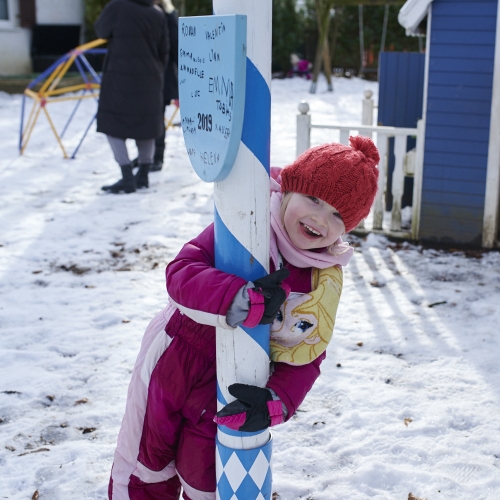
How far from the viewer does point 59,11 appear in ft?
47.3

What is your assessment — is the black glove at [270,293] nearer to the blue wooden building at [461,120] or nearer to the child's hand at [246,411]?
the child's hand at [246,411]

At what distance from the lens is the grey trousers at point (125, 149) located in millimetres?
6496

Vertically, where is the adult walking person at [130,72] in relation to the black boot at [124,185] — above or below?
above

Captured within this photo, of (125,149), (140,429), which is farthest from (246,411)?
(125,149)

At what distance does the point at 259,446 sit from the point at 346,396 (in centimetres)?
154

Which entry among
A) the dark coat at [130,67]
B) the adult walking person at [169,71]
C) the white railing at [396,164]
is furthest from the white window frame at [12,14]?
the white railing at [396,164]

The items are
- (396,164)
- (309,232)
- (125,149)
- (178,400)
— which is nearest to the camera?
(309,232)

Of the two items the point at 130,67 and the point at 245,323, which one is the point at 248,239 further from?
the point at 130,67

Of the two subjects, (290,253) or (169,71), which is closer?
(290,253)

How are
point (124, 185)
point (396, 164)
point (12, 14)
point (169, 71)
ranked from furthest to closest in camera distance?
1. point (12, 14)
2. point (169, 71)
3. point (124, 185)
4. point (396, 164)

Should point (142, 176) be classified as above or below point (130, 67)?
below

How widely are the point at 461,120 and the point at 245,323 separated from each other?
4312mm

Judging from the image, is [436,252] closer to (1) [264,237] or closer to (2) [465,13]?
(2) [465,13]

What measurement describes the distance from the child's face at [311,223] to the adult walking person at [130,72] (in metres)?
5.06
